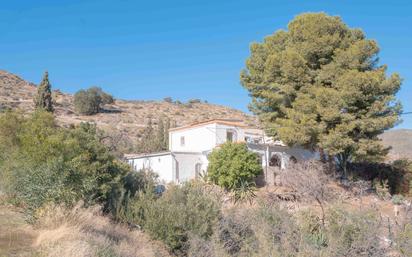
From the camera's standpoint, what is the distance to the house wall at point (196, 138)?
3209 cm

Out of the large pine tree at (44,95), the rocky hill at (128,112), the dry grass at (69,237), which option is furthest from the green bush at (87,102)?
the dry grass at (69,237)

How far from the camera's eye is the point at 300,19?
97.9 ft

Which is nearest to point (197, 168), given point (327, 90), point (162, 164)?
point (162, 164)

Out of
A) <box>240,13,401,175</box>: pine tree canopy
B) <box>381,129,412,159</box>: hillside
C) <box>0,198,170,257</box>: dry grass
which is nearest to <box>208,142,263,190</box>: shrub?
<box>240,13,401,175</box>: pine tree canopy

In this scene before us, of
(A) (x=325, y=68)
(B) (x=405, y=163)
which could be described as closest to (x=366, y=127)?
(A) (x=325, y=68)

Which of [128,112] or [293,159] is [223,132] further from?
[128,112]

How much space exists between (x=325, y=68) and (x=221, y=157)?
8.70m

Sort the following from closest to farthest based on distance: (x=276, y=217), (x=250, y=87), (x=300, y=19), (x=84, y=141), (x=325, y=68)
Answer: (x=276, y=217), (x=84, y=141), (x=325, y=68), (x=300, y=19), (x=250, y=87)

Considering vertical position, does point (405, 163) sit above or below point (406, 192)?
above

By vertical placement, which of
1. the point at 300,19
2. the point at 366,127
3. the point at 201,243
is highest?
the point at 300,19

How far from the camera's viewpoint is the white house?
99.8ft

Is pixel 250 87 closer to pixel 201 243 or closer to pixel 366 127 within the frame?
pixel 366 127

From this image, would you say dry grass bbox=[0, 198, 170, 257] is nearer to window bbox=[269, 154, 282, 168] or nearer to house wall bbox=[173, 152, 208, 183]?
house wall bbox=[173, 152, 208, 183]

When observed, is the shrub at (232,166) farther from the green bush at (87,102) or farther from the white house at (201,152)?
the green bush at (87,102)
